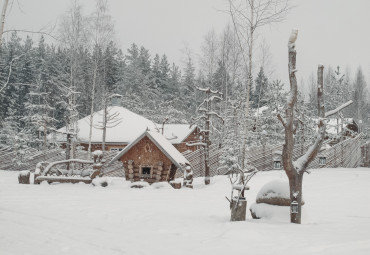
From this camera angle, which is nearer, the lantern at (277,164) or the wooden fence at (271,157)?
the lantern at (277,164)

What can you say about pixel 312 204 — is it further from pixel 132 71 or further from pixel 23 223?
pixel 132 71

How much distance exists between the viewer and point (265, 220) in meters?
8.22

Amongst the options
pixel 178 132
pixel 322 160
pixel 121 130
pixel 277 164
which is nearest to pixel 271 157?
pixel 277 164

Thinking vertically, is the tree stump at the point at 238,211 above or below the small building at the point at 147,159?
below

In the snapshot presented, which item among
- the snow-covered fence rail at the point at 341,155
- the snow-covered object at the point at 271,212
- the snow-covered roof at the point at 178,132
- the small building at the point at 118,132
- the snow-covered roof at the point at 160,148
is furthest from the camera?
the snow-covered roof at the point at 178,132

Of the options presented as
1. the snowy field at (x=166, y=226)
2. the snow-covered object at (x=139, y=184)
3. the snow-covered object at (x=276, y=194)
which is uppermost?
the snow-covered object at (x=276, y=194)

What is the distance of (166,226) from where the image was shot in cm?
776

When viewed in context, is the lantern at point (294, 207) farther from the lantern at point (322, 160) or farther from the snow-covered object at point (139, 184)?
the lantern at point (322, 160)

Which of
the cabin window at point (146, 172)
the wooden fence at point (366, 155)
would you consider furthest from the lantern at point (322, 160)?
the cabin window at point (146, 172)

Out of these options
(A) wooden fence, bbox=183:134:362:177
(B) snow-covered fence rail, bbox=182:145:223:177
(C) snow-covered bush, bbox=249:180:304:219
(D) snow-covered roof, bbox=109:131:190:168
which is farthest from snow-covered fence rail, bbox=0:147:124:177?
(C) snow-covered bush, bbox=249:180:304:219

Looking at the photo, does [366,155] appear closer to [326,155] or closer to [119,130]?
[326,155]

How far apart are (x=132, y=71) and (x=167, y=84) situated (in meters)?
7.41

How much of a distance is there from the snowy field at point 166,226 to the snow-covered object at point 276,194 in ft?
1.12

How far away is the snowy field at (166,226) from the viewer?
5773mm
